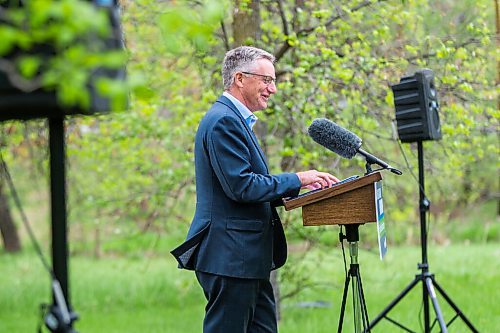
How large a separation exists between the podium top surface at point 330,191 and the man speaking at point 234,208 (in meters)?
0.05

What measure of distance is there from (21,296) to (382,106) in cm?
524

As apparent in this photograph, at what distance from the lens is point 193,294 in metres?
10.1

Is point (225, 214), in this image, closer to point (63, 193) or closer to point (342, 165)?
point (63, 193)

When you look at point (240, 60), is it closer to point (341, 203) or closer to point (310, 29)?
point (341, 203)

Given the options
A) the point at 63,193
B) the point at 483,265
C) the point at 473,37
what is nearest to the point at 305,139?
the point at 473,37

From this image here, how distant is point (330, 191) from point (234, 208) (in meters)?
0.45

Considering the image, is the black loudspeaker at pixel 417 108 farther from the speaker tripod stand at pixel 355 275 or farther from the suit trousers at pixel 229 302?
the suit trousers at pixel 229 302

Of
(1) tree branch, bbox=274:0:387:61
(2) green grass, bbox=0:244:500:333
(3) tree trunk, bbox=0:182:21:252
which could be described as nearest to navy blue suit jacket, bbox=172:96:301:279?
(1) tree branch, bbox=274:0:387:61

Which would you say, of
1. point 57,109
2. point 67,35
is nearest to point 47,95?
point 57,109

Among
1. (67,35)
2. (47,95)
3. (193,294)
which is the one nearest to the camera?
(67,35)

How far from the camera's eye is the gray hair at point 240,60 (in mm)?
4305

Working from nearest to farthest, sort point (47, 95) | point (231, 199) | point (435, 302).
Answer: point (47, 95), point (231, 199), point (435, 302)

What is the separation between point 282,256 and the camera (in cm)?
444

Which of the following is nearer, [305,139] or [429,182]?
[305,139]
